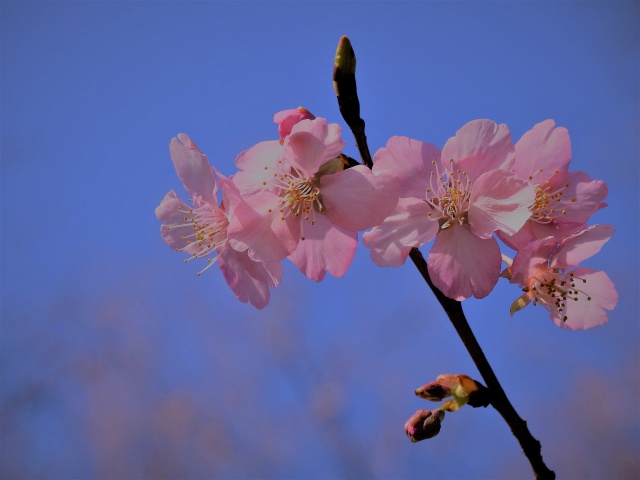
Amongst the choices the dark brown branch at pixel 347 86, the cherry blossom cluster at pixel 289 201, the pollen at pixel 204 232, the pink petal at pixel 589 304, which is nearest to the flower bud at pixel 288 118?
the cherry blossom cluster at pixel 289 201

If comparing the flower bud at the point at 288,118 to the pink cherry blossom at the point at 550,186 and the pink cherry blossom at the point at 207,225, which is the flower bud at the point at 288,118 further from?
the pink cherry blossom at the point at 550,186

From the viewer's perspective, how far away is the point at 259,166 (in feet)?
3.80

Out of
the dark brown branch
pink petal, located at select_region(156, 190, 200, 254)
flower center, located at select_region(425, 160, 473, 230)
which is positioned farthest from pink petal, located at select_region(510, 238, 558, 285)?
pink petal, located at select_region(156, 190, 200, 254)

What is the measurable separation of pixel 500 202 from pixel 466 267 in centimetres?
13

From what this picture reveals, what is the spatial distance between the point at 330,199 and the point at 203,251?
1.15 ft

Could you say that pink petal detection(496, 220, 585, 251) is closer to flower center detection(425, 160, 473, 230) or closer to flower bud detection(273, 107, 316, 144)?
flower center detection(425, 160, 473, 230)

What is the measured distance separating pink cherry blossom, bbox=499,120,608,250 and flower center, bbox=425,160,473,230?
0.34 feet

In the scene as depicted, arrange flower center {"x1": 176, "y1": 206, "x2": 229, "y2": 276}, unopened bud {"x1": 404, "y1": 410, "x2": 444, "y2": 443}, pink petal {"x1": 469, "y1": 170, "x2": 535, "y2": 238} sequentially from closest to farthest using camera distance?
pink petal {"x1": 469, "y1": 170, "x2": 535, "y2": 238} < unopened bud {"x1": 404, "y1": 410, "x2": 444, "y2": 443} < flower center {"x1": 176, "y1": 206, "x2": 229, "y2": 276}

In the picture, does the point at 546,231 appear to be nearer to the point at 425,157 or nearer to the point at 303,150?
the point at 425,157

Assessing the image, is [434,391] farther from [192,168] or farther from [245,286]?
[192,168]

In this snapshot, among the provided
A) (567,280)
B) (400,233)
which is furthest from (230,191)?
(567,280)

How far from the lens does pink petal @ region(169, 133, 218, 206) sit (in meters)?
1.17

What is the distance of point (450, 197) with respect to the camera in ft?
3.51

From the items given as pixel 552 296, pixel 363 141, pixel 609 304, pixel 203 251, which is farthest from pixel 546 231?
pixel 203 251
